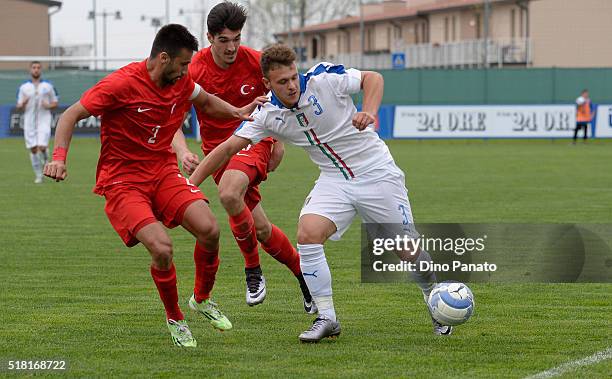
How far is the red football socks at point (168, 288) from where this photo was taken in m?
Result: 6.90

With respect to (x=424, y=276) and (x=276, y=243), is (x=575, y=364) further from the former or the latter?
(x=276, y=243)

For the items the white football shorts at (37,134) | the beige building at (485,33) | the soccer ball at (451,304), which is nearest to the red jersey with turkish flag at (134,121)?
the soccer ball at (451,304)

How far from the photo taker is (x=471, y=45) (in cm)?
5266

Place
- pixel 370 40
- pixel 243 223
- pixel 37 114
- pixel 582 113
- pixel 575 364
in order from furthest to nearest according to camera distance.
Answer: pixel 370 40 < pixel 582 113 < pixel 37 114 < pixel 243 223 < pixel 575 364

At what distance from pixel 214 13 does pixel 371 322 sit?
240 cm

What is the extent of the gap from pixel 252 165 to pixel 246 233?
0.51 metres

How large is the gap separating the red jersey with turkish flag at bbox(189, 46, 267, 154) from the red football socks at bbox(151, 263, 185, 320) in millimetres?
1887

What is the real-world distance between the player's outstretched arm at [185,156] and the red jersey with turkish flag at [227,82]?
1.04ft

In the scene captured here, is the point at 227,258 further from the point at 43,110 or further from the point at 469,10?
the point at 469,10

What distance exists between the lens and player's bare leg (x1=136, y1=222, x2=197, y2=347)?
674 cm

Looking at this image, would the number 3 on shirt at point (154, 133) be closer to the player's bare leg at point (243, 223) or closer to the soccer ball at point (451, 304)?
the player's bare leg at point (243, 223)

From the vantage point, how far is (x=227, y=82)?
8.58 metres

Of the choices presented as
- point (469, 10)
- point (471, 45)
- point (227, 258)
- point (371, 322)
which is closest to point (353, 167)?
point (371, 322)

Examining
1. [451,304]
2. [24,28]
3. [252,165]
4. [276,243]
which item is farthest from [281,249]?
[24,28]
